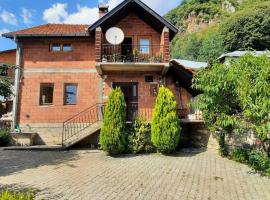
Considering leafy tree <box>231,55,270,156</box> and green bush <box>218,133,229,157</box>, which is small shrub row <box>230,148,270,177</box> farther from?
leafy tree <box>231,55,270,156</box>

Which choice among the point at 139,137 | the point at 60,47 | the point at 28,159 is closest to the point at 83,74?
the point at 60,47

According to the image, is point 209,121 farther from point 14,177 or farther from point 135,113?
point 14,177

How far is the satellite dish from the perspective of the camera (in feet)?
48.3

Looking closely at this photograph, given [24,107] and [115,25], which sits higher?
[115,25]

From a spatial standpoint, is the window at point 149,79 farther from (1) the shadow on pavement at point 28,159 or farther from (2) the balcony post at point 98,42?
(1) the shadow on pavement at point 28,159

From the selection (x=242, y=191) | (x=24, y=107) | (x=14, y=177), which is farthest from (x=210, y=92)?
(x=24, y=107)

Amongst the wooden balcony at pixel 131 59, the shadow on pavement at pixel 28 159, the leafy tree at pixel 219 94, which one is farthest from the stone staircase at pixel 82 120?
the leafy tree at pixel 219 94

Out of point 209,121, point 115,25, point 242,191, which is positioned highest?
point 115,25

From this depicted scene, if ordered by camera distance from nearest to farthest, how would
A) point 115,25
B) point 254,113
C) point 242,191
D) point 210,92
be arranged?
1. point 242,191
2. point 254,113
3. point 210,92
4. point 115,25

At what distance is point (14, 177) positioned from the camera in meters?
9.02

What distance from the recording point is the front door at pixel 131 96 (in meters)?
15.7

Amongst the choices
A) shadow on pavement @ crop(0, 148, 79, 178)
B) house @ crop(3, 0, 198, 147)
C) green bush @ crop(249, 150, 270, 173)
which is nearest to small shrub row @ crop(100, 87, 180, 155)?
shadow on pavement @ crop(0, 148, 79, 178)

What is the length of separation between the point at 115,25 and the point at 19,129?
8.15m

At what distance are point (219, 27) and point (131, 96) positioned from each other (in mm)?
52704
